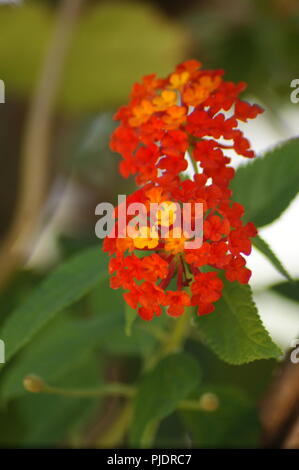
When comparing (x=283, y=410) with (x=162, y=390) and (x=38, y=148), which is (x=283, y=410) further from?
(x=38, y=148)

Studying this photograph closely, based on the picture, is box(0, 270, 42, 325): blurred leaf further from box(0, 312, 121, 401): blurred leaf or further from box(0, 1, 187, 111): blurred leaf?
box(0, 1, 187, 111): blurred leaf

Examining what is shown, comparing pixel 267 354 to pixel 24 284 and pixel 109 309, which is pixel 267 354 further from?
pixel 24 284

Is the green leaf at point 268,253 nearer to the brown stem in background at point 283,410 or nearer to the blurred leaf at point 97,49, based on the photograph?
the brown stem in background at point 283,410

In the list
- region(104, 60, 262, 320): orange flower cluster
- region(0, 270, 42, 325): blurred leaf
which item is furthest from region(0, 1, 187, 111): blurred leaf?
region(104, 60, 262, 320): orange flower cluster

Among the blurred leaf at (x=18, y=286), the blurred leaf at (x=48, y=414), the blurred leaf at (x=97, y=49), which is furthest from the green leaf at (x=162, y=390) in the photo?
the blurred leaf at (x=97, y=49)

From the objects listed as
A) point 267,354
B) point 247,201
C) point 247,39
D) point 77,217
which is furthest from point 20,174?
point 267,354
